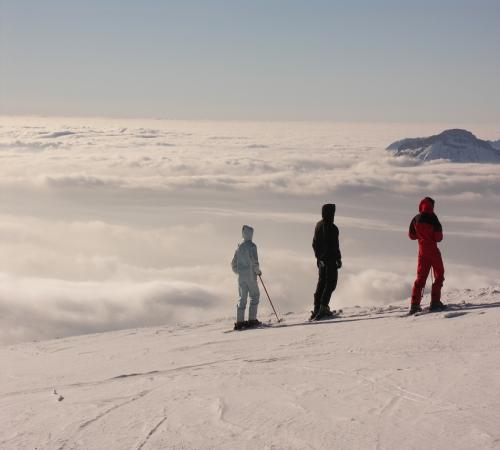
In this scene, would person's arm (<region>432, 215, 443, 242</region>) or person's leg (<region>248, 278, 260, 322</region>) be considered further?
person's leg (<region>248, 278, 260, 322</region>)

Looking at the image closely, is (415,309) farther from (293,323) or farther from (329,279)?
(293,323)

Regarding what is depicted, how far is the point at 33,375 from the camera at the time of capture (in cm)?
805

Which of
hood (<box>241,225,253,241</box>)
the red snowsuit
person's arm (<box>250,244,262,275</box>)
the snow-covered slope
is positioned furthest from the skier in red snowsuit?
hood (<box>241,225,253,241</box>)

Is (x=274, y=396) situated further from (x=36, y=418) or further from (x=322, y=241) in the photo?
(x=322, y=241)

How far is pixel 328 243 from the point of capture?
1109cm

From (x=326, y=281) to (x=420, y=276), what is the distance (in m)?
1.72

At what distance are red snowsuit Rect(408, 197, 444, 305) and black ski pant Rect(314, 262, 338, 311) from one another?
1508 millimetres

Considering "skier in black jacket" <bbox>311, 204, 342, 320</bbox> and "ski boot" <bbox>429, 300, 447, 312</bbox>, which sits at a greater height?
"skier in black jacket" <bbox>311, 204, 342, 320</bbox>

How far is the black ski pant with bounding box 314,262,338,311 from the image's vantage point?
11.1 metres

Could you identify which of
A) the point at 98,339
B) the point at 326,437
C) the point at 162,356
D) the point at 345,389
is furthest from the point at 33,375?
the point at 326,437

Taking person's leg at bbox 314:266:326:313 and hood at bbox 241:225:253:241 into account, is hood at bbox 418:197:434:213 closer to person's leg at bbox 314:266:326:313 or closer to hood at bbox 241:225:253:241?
person's leg at bbox 314:266:326:313

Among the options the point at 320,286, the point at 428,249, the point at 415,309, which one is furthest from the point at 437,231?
the point at 320,286

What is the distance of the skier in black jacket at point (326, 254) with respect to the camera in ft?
36.4

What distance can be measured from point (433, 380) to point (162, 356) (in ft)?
13.6
